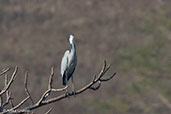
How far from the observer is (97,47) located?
974 inches

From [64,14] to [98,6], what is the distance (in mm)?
1469

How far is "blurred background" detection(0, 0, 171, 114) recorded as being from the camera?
17.3m

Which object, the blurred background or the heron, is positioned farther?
the blurred background

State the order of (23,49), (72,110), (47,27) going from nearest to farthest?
(72,110) < (23,49) < (47,27)

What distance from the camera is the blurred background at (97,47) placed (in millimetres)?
17312

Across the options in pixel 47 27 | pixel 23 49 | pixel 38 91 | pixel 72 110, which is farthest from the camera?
pixel 47 27

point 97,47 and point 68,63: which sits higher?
point 97,47

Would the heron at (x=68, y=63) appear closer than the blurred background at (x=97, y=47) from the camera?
Yes

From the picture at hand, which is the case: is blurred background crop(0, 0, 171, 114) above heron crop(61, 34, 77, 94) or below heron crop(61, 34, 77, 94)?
above

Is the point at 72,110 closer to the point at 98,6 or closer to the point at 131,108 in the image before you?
the point at 131,108

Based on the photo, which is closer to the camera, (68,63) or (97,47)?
(68,63)

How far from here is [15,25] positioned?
26.9 m

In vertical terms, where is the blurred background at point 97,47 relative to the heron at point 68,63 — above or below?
above

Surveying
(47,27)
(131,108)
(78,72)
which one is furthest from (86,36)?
(131,108)
